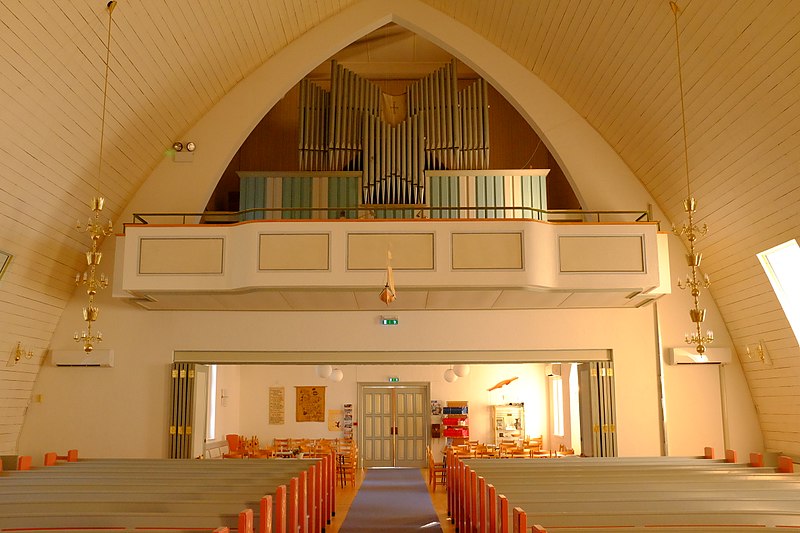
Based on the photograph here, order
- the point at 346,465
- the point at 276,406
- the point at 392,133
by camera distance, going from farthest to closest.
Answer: the point at 276,406, the point at 346,465, the point at 392,133

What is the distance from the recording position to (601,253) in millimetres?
10617

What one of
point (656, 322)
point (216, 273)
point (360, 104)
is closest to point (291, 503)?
point (216, 273)

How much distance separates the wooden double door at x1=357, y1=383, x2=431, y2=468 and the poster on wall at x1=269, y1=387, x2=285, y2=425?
183cm

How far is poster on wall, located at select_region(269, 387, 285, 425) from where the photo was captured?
1855 centimetres

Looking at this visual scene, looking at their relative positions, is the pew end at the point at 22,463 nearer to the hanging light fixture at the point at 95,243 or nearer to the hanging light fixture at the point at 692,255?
the hanging light fixture at the point at 95,243

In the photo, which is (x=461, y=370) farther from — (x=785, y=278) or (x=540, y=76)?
(x=785, y=278)

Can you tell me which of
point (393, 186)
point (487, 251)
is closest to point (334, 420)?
point (393, 186)

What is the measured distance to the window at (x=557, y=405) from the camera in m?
17.8

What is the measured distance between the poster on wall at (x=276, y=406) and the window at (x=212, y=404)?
232 cm

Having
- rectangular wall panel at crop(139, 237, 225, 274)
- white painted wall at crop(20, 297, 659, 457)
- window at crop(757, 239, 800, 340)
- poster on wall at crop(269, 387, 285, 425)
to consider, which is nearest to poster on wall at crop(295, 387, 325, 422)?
poster on wall at crop(269, 387, 285, 425)

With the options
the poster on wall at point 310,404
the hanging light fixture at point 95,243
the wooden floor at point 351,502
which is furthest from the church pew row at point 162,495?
the poster on wall at point 310,404

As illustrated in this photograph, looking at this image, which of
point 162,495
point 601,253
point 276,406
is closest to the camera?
point 162,495

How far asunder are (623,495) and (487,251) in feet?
14.8

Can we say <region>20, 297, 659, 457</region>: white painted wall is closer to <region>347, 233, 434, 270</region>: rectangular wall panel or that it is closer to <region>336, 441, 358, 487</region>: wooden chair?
<region>347, 233, 434, 270</region>: rectangular wall panel
